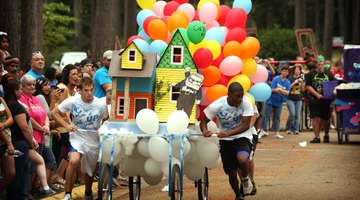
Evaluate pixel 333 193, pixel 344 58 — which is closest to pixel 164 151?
pixel 333 193

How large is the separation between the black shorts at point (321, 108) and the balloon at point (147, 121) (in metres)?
13.3

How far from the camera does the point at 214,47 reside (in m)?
13.6

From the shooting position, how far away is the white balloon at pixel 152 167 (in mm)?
13133

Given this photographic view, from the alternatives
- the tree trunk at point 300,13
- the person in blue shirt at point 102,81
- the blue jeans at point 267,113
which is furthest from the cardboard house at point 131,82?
the tree trunk at point 300,13

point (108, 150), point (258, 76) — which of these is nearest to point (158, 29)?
point (258, 76)

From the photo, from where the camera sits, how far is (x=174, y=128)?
41.5 feet

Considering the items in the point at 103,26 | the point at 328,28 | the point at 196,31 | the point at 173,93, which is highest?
the point at 328,28

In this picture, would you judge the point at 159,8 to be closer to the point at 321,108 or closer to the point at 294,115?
the point at 321,108

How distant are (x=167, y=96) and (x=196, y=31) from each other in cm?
94

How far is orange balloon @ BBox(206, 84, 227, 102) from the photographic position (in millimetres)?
13648

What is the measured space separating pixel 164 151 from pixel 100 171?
0.85 metres

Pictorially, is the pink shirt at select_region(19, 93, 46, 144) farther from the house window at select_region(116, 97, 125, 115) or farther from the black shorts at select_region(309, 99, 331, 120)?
the black shorts at select_region(309, 99, 331, 120)

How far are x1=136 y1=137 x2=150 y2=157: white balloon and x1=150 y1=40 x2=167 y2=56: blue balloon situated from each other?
131 cm

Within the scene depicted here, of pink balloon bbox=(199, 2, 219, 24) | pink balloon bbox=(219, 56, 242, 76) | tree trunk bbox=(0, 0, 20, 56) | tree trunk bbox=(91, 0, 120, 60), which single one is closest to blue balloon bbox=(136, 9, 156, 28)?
pink balloon bbox=(199, 2, 219, 24)
